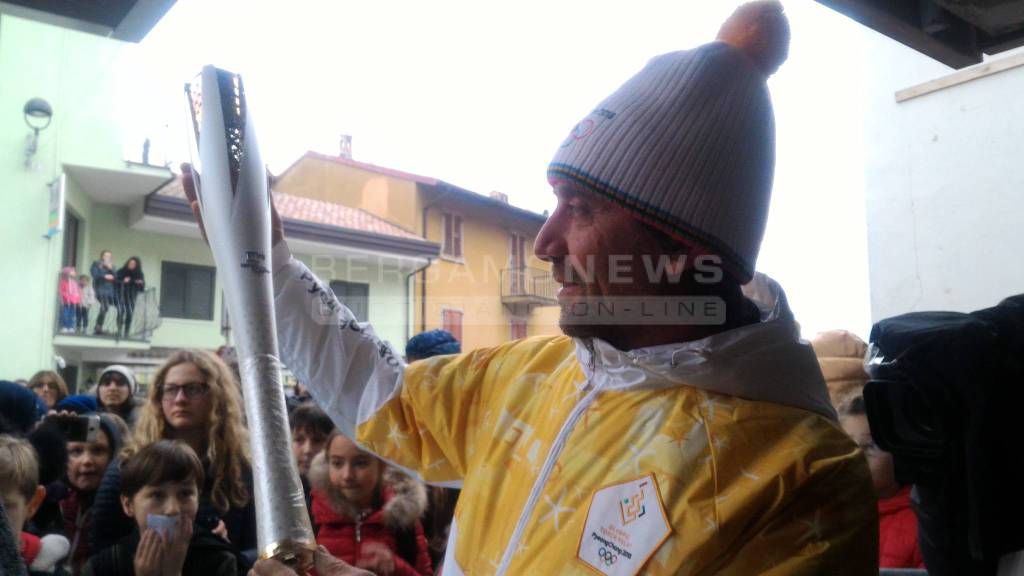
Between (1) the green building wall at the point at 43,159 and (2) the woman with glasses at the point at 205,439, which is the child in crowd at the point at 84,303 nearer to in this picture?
(1) the green building wall at the point at 43,159

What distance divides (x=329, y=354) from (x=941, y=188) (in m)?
5.08

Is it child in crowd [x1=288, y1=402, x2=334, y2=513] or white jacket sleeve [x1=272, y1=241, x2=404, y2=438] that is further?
child in crowd [x1=288, y1=402, x2=334, y2=513]

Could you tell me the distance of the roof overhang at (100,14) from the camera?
1702 mm

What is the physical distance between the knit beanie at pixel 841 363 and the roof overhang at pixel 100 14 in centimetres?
182

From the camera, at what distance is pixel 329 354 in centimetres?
168

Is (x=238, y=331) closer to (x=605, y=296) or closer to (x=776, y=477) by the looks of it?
(x=605, y=296)

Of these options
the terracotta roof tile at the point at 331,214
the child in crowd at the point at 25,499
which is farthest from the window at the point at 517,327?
the child in crowd at the point at 25,499

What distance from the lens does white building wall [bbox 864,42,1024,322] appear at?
518 centimetres

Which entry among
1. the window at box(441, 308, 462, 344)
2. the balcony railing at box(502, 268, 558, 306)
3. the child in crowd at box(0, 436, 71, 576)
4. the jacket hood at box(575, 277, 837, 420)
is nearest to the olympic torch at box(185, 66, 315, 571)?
the jacket hood at box(575, 277, 837, 420)

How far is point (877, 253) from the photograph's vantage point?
587cm

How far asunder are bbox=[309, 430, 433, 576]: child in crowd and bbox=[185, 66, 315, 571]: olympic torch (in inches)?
53.3

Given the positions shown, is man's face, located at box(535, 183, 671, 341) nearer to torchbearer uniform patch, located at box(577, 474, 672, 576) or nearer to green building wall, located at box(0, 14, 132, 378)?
torchbearer uniform patch, located at box(577, 474, 672, 576)

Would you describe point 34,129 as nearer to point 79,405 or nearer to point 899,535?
point 79,405

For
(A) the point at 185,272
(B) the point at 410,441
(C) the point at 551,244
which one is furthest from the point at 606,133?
(A) the point at 185,272
